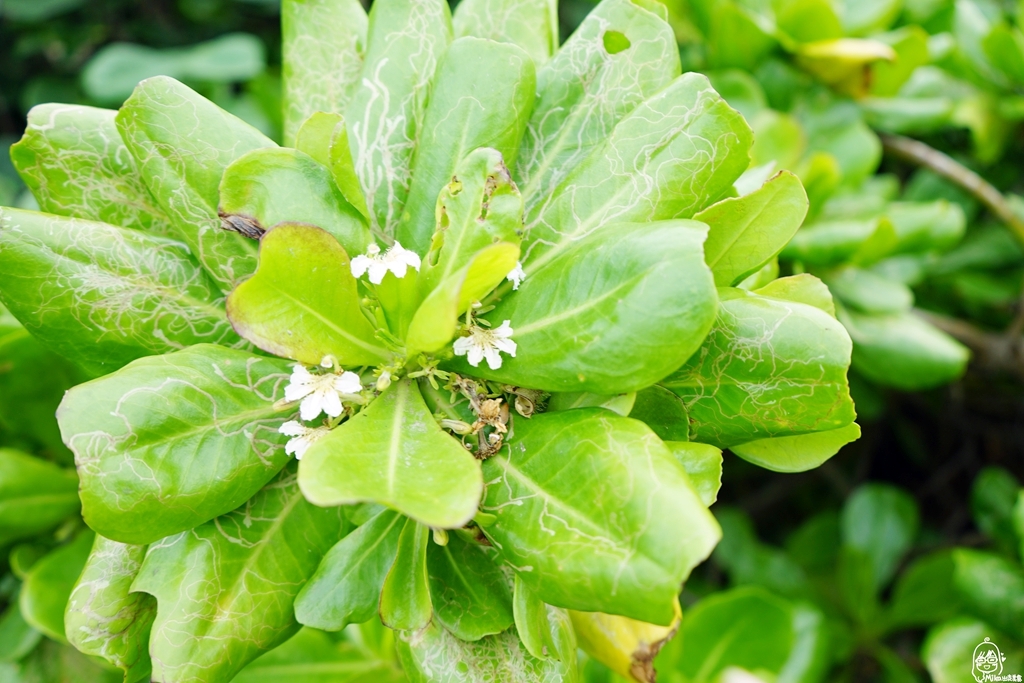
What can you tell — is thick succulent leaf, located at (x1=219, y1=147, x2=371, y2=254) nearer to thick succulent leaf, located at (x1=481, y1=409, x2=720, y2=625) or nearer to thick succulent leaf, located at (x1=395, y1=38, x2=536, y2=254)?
thick succulent leaf, located at (x1=395, y1=38, x2=536, y2=254)

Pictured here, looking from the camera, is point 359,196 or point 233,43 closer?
point 359,196

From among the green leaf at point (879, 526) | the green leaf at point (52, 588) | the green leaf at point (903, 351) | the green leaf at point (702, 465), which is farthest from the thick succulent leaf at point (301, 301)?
the green leaf at point (879, 526)

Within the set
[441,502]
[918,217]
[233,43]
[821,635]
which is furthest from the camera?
[233,43]

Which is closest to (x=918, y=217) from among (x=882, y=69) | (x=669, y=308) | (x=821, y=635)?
(x=882, y=69)

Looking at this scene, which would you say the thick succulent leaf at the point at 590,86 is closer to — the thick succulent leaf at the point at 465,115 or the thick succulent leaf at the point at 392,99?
the thick succulent leaf at the point at 465,115

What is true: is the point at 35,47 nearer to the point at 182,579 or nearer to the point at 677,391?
the point at 182,579

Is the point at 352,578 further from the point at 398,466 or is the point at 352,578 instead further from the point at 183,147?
the point at 183,147
